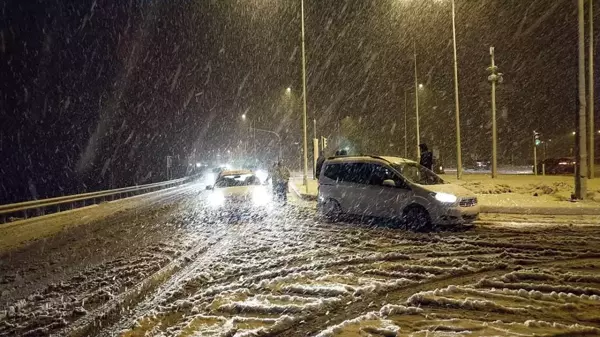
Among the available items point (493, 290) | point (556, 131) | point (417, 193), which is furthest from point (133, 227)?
point (556, 131)

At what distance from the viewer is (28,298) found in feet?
19.0

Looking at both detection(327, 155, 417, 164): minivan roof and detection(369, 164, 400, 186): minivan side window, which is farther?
detection(327, 155, 417, 164): minivan roof

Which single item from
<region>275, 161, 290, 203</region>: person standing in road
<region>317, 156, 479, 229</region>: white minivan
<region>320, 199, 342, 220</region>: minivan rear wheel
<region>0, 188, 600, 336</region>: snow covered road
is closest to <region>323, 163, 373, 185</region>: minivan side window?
<region>317, 156, 479, 229</region>: white minivan

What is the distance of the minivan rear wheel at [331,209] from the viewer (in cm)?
1214

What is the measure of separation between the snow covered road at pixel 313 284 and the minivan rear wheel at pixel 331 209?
1942 mm

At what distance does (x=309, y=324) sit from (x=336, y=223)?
7.16 meters

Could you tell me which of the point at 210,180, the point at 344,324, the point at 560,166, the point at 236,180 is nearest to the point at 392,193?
the point at 344,324

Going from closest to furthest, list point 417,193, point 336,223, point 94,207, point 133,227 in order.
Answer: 1. point 417,193
2. point 336,223
3. point 133,227
4. point 94,207

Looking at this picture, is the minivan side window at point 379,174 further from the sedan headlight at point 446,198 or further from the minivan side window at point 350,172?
the sedan headlight at point 446,198

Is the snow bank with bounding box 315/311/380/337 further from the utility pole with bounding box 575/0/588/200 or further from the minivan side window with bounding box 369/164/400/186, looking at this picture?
the utility pole with bounding box 575/0/588/200

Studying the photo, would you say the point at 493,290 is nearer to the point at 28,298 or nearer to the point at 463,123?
the point at 28,298

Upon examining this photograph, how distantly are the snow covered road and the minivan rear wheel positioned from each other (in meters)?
1.94

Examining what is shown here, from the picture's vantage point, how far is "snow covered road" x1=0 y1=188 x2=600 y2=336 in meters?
4.47

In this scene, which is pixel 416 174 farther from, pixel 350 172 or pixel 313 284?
pixel 313 284
